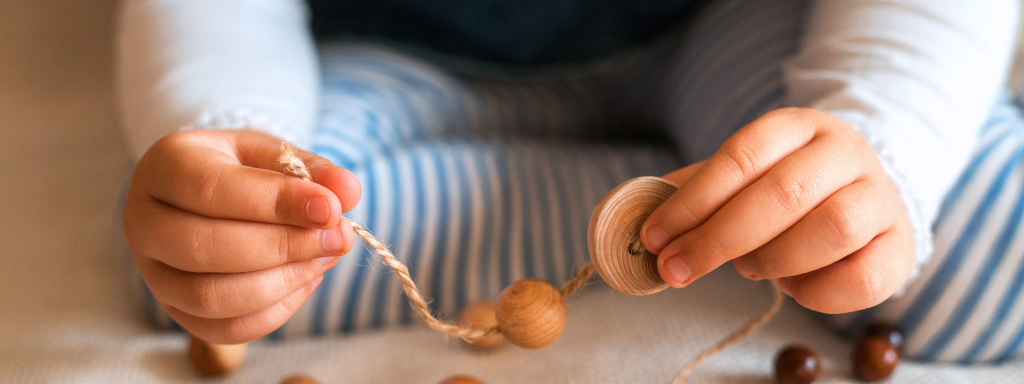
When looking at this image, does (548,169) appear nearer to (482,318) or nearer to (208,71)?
(482,318)

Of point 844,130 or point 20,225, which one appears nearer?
point 844,130

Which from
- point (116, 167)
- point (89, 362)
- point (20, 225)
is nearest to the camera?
point (89, 362)

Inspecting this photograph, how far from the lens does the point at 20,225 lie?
1.92 feet

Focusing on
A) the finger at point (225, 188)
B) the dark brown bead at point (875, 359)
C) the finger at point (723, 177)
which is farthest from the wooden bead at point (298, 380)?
the dark brown bead at point (875, 359)

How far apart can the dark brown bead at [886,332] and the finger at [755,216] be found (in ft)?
0.71

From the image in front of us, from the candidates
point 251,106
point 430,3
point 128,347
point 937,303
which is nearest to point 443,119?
point 430,3

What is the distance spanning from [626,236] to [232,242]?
191 millimetres

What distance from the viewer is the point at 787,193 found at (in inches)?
11.3

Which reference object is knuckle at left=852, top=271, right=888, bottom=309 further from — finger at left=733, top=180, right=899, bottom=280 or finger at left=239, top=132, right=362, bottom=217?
finger at left=239, top=132, right=362, bottom=217

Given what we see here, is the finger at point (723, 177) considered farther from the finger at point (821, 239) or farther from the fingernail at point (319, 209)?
the fingernail at point (319, 209)

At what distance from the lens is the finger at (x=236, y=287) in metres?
0.32

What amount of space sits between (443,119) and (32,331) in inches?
15.9

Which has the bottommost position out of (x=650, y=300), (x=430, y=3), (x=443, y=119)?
(x=650, y=300)

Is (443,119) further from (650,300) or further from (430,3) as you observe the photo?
(650,300)
